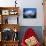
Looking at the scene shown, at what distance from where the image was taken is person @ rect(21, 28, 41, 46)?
16.5 ft

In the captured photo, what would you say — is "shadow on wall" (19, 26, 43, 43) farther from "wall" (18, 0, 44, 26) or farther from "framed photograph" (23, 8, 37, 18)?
"framed photograph" (23, 8, 37, 18)

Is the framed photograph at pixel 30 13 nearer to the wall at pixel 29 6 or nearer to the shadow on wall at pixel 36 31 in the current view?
the wall at pixel 29 6

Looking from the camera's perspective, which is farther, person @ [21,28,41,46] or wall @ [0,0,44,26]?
wall @ [0,0,44,26]

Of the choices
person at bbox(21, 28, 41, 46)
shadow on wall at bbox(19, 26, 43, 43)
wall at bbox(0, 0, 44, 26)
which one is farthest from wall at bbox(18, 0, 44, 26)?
person at bbox(21, 28, 41, 46)

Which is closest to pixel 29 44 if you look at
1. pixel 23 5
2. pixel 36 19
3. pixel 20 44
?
pixel 20 44

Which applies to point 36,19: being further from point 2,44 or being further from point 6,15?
point 2,44

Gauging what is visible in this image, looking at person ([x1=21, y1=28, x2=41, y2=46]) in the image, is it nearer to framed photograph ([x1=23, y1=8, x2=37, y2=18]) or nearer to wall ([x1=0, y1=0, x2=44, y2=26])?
wall ([x1=0, y1=0, x2=44, y2=26])

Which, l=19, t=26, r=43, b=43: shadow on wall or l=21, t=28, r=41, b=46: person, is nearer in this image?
l=21, t=28, r=41, b=46: person

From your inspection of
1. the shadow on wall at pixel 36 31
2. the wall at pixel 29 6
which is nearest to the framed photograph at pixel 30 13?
the wall at pixel 29 6

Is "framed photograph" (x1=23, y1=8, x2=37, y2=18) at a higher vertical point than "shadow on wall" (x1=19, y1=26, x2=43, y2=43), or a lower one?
higher

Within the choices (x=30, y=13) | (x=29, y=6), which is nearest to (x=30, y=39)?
(x=30, y=13)

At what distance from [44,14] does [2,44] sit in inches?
69.0

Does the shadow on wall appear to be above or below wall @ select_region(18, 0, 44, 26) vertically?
below

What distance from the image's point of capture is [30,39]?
507 centimetres
